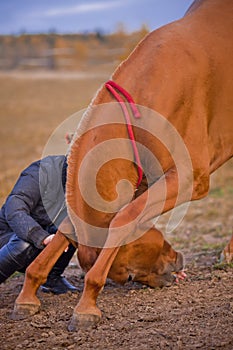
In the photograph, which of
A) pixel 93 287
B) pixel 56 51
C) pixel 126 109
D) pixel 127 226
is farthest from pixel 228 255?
pixel 56 51

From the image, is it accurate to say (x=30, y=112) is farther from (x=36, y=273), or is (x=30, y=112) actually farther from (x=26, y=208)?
(x=36, y=273)

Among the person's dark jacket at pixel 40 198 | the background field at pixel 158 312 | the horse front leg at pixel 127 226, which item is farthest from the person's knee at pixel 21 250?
the horse front leg at pixel 127 226

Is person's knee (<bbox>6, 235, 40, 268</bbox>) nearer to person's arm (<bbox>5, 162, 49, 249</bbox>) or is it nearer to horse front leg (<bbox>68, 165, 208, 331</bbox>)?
person's arm (<bbox>5, 162, 49, 249</bbox>)

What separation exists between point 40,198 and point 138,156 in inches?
42.6

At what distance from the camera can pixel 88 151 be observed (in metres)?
3.73

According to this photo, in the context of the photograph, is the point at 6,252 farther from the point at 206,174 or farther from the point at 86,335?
the point at 206,174

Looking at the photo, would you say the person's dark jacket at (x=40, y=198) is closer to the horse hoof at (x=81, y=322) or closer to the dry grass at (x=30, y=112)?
the horse hoof at (x=81, y=322)

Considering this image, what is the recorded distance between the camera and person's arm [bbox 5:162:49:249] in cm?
425

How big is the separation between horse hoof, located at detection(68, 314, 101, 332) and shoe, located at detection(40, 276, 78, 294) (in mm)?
1031

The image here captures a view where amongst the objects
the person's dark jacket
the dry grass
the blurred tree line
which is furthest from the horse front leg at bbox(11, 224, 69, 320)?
the blurred tree line

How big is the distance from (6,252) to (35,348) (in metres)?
1.14

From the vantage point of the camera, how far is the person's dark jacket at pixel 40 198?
4.36 meters

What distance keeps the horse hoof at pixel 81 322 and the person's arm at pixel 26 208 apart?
2.54 feet

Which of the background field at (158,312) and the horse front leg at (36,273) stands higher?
the horse front leg at (36,273)
